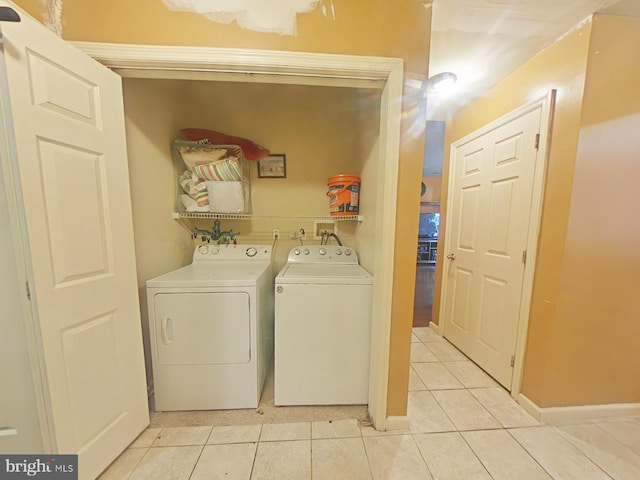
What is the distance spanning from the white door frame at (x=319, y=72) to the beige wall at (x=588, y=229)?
107 centimetres

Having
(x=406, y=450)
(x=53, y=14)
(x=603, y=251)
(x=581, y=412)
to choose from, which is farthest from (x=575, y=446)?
(x=53, y=14)

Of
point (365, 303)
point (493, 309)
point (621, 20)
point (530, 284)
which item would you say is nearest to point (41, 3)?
point (365, 303)

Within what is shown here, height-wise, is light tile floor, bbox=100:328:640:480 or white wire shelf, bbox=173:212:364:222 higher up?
white wire shelf, bbox=173:212:364:222

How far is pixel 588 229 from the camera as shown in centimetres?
130

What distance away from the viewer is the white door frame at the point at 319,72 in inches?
42.4

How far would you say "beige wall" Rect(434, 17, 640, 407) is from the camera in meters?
1.23

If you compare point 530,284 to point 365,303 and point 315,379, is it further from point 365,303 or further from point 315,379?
point 315,379

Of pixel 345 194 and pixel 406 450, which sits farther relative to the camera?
pixel 345 194

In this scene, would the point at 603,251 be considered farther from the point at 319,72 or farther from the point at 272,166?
the point at 272,166

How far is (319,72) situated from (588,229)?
1790 mm

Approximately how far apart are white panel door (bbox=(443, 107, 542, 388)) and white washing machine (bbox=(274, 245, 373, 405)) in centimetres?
114

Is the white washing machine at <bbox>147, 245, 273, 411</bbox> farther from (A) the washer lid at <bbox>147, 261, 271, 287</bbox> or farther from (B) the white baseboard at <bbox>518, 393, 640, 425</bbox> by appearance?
(B) the white baseboard at <bbox>518, 393, 640, 425</bbox>

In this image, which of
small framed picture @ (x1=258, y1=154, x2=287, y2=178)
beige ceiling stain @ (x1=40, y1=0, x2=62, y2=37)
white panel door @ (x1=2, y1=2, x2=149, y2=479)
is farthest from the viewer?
small framed picture @ (x1=258, y1=154, x2=287, y2=178)

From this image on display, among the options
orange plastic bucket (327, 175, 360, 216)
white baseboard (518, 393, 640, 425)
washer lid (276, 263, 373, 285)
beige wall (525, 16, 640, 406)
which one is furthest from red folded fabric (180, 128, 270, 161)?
white baseboard (518, 393, 640, 425)
